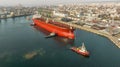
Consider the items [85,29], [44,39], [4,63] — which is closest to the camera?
[4,63]

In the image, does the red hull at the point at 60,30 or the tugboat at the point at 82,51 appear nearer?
the tugboat at the point at 82,51

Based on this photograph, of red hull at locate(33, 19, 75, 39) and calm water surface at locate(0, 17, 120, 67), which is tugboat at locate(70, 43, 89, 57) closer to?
calm water surface at locate(0, 17, 120, 67)

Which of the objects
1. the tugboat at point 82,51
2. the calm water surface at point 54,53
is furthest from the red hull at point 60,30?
the tugboat at point 82,51

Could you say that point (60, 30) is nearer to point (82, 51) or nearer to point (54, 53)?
point (54, 53)

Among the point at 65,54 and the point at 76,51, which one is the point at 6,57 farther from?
the point at 76,51

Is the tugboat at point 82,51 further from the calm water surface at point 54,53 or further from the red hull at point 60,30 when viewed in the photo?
the red hull at point 60,30

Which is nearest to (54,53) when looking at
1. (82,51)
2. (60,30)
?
(82,51)

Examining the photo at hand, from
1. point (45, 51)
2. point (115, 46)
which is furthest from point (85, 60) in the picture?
point (115, 46)

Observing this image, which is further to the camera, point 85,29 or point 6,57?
point 85,29
